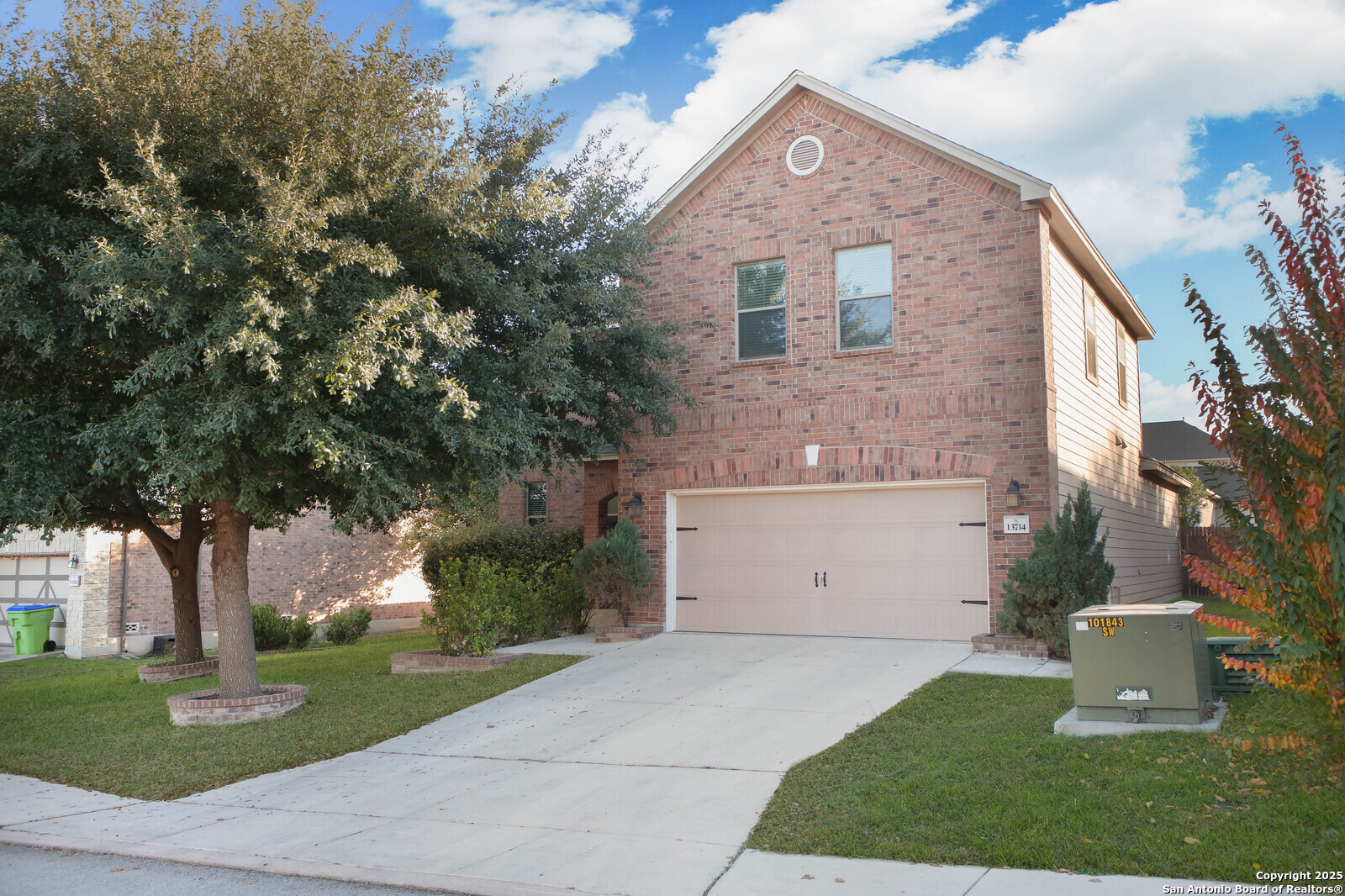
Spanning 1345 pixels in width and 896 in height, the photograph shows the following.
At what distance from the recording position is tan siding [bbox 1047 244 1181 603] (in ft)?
44.7

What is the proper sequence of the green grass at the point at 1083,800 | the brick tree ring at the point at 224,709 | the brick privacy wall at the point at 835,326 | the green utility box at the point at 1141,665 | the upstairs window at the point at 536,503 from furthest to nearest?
the upstairs window at the point at 536,503
the brick privacy wall at the point at 835,326
the brick tree ring at the point at 224,709
the green utility box at the point at 1141,665
the green grass at the point at 1083,800

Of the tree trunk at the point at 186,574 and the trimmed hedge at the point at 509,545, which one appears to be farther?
the trimmed hedge at the point at 509,545

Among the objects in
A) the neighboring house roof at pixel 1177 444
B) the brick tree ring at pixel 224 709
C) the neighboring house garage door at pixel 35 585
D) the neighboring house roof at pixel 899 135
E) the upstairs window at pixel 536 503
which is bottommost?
the brick tree ring at pixel 224 709

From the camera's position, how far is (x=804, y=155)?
1456 cm

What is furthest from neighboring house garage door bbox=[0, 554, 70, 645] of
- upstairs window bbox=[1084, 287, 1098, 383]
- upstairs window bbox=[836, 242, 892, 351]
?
upstairs window bbox=[1084, 287, 1098, 383]

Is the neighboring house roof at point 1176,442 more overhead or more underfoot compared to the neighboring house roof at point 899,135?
more underfoot

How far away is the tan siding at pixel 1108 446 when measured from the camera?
13625 mm

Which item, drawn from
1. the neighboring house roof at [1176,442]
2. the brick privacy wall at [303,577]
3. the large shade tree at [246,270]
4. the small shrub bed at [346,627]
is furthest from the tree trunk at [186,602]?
the neighboring house roof at [1176,442]

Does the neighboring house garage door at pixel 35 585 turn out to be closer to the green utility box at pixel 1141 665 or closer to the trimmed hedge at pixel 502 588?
the trimmed hedge at pixel 502 588

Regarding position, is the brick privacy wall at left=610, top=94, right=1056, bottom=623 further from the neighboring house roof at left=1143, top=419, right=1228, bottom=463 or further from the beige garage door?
the neighboring house roof at left=1143, top=419, right=1228, bottom=463

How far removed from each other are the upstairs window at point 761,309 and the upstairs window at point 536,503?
27.9 feet

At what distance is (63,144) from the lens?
346 inches

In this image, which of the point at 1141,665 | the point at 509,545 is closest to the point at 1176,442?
the point at 509,545

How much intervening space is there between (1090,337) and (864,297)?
4.62 m
